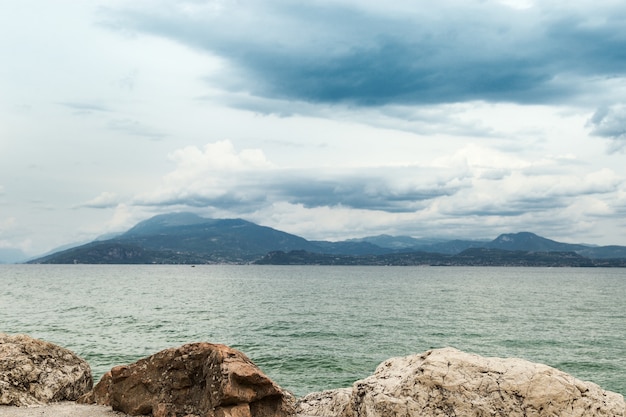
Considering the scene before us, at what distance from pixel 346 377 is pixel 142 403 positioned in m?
18.8

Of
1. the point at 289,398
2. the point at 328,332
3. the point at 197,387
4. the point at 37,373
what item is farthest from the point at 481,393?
the point at 328,332

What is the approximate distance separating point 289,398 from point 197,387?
2.91 m

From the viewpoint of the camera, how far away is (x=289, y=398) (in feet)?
47.8

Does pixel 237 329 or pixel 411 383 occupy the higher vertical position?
pixel 411 383

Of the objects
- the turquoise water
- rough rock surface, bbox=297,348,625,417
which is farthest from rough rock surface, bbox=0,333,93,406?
the turquoise water

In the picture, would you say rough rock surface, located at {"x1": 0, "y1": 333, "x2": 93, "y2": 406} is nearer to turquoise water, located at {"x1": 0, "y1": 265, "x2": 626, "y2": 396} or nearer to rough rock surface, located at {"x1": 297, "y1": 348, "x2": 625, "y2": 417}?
rough rock surface, located at {"x1": 297, "y1": 348, "x2": 625, "y2": 417}

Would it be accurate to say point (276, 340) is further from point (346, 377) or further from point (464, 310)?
point (464, 310)

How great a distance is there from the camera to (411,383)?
40.3ft

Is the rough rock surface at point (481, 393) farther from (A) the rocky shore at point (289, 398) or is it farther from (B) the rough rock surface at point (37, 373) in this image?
(B) the rough rock surface at point (37, 373)

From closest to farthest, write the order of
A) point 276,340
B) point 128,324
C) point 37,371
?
point 37,371 < point 276,340 < point 128,324

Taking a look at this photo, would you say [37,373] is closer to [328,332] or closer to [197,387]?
[197,387]

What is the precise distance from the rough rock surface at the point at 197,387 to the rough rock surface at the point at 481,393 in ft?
8.01

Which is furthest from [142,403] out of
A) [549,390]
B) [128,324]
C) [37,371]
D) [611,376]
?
[128,324]

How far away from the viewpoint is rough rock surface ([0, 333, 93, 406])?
48.1ft
